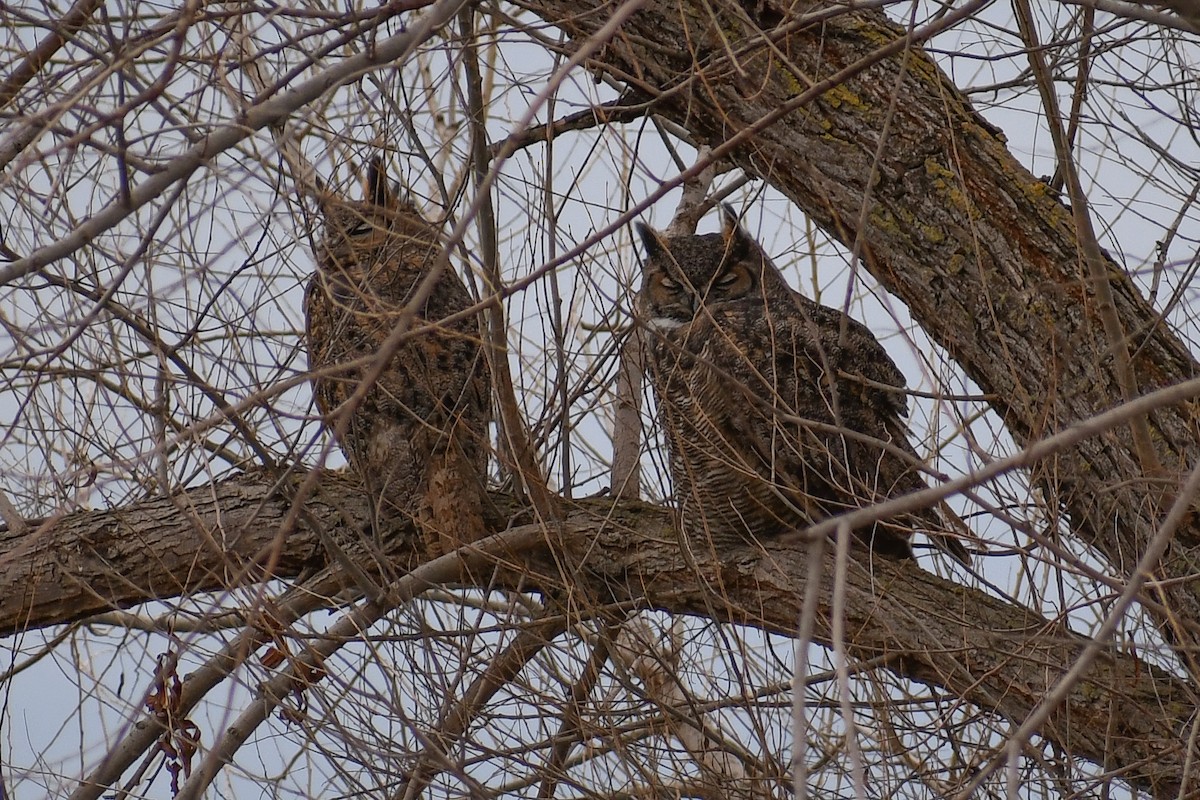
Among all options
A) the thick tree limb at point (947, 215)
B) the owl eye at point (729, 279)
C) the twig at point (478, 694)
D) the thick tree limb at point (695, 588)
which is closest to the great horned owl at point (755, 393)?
the owl eye at point (729, 279)

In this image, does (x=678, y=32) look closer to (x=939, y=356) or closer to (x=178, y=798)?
(x=939, y=356)

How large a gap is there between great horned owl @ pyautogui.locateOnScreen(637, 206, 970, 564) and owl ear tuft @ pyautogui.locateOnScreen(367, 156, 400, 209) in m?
0.88

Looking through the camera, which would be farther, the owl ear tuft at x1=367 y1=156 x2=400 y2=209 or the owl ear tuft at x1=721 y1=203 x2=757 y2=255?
the owl ear tuft at x1=721 y1=203 x2=757 y2=255

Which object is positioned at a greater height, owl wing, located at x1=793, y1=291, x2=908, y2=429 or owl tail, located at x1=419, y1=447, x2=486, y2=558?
owl wing, located at x1=793, y1=291, x2=908, y2=429

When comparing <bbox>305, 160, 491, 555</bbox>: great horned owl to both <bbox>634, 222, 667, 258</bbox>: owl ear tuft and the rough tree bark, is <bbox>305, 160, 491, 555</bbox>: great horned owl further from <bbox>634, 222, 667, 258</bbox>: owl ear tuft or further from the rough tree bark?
<bbox>634, 222, 667, 258</bbox>: owl ear tuft

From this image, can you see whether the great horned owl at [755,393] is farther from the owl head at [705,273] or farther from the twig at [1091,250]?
the twig at [1091,250]

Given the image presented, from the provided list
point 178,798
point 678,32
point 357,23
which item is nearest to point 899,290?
point 678,32

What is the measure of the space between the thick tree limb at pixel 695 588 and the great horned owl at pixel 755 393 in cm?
20

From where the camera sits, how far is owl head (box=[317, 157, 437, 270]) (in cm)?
324

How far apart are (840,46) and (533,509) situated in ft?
5.63

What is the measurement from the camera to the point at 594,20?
12.9 ft

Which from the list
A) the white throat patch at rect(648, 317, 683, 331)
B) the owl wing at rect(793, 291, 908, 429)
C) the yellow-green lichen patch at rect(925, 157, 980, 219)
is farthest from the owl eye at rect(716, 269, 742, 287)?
the yellow-green lichen patch at rect(925, 157, 980, 219)

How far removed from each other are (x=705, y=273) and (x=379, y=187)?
51.7 inches

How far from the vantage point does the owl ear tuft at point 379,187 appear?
141 inches
